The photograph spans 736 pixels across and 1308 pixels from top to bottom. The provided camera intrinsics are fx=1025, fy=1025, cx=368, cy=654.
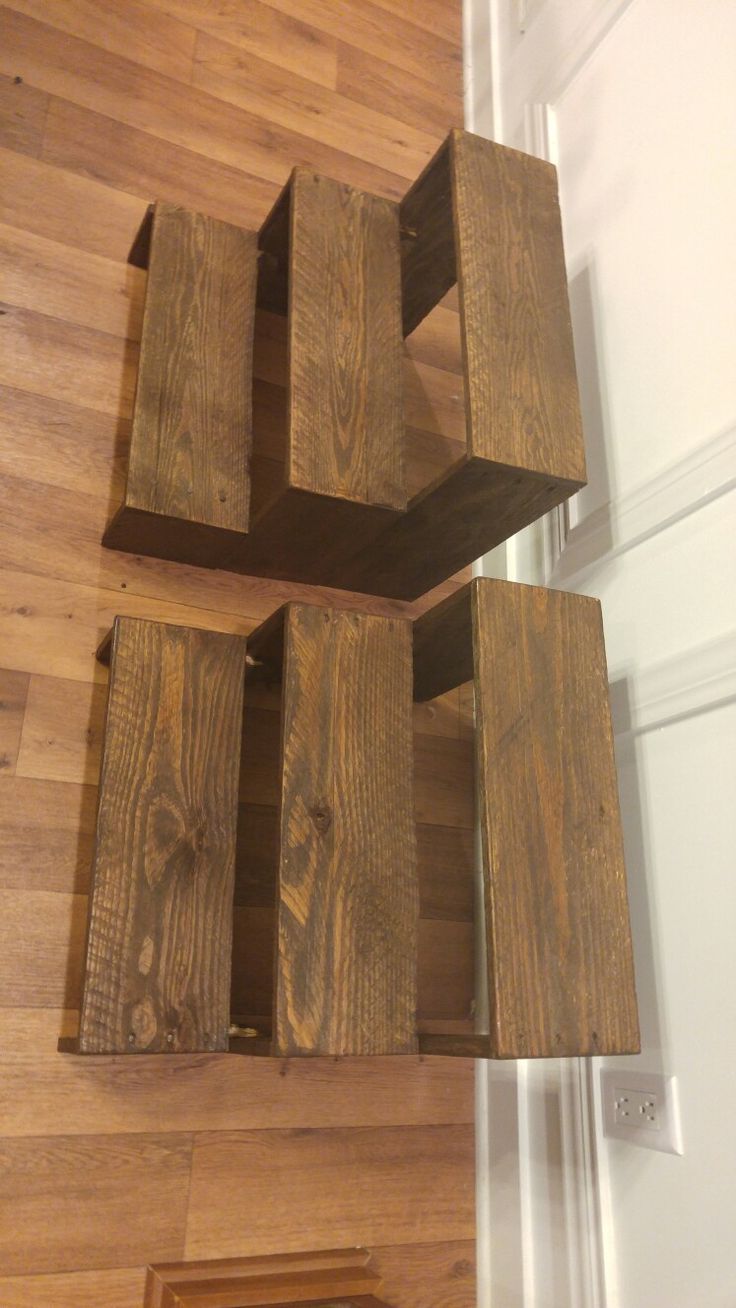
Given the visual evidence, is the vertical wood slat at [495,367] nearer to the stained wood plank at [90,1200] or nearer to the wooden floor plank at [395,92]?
the wooden floor plank at [395,92]

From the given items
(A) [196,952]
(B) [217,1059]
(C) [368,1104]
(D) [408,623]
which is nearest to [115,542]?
(D) [408,623]

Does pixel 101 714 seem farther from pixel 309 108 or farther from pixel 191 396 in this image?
pixel 309 108

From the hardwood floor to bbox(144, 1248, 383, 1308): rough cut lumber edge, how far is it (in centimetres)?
2

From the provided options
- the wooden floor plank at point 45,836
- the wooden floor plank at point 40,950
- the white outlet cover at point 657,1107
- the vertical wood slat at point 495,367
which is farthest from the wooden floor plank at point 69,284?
the white outlet cover at point 657,1107

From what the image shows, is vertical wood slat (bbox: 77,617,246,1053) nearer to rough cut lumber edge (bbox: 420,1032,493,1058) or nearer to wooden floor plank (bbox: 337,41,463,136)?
rough cut lumber edge (bbox: 420,1032,493,1058)

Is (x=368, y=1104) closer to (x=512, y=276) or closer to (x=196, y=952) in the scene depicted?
(x=196, y=952)

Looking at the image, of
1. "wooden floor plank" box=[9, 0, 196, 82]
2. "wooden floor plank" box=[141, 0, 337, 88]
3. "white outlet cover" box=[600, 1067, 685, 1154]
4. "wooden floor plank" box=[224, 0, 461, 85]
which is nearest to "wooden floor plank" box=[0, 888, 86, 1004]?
"white outlet cover" box=[600, 1067, 685, 1154]

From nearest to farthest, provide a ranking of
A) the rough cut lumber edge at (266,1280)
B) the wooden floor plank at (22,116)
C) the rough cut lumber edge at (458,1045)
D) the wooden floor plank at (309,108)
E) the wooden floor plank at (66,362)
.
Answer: the rough cut lumber edge at (458,1045)
the rough cut lumber edge at (266,1280)
the wooden floor plank at (66,362)
the wooden floor plank at (22,116)
the wooden floor plank at (309,108)

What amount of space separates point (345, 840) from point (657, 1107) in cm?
44

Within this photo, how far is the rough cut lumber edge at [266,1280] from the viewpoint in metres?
1.13

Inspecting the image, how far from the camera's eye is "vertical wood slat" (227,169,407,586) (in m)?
1.24

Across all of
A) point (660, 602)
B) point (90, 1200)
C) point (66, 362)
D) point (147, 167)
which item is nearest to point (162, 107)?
point (147, 167)

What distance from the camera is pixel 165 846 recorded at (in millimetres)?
1134

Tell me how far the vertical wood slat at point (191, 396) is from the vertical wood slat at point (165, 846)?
174 millimetres
